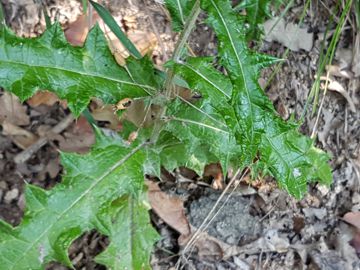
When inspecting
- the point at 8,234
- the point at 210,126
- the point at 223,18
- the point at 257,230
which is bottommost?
the point at 257,230

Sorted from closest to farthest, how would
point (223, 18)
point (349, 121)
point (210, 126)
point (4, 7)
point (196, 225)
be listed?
point (223, 18) → point (210, 126) → point (196, 225) → point (4, 7) → point (349, 121)

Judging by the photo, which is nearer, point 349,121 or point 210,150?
point 210,150

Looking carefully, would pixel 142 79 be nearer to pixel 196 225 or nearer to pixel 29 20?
pixel 196 225

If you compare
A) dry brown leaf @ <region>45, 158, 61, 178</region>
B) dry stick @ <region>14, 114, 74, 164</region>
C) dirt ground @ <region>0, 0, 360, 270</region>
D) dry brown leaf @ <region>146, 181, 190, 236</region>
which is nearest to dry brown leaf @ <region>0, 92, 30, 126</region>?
dirt ground @ <region>0, 0, 360, 270</region>

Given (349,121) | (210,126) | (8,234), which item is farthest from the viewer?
(349,121)

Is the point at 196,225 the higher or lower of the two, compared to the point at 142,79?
lower

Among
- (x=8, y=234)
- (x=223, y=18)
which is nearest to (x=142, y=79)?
(x=223, y=18)

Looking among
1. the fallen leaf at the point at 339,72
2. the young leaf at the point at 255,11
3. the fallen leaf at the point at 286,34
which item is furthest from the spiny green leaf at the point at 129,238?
the fallen leaf at the point at 339,72
